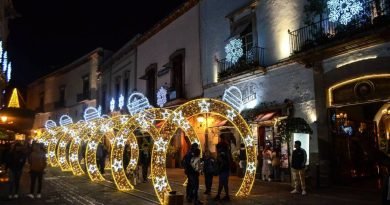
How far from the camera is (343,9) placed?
13281 mm

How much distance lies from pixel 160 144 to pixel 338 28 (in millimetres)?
7460

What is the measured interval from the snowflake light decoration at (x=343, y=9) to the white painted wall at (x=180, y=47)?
33.2 feet

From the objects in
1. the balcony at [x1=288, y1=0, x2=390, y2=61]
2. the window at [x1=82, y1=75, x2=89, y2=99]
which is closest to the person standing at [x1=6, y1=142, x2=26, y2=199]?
the balcony at [x1=288, y1=0, x2=390, y2=61]

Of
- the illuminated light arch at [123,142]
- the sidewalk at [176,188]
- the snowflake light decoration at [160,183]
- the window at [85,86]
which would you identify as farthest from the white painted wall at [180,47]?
the window at [85,86]

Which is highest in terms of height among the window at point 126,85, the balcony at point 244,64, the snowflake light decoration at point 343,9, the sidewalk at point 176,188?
the window at point 126,85

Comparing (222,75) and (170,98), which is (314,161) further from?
(170,98)

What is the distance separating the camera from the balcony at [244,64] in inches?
695

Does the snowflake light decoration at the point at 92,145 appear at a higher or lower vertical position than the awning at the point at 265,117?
lower

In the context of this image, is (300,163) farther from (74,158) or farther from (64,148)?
(64,148)

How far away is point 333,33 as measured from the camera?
13.9 meters

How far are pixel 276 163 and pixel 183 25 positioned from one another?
12112mm

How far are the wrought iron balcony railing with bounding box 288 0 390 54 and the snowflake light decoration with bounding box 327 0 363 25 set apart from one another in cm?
13

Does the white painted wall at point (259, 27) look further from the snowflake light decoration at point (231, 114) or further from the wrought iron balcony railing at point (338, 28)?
the snowflake light decoration at point (231, 114)

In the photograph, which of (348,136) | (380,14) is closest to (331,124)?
(348,136)
